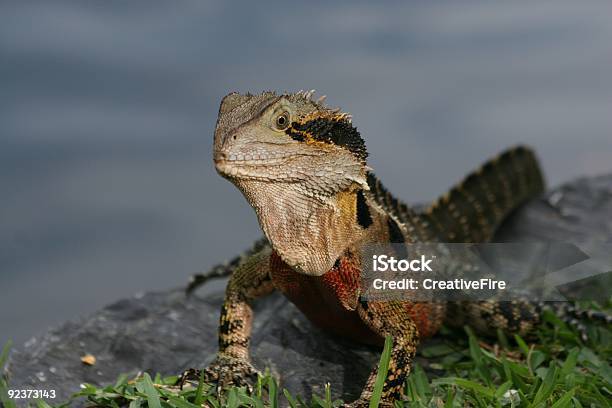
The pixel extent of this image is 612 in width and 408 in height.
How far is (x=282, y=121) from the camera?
11.7ft

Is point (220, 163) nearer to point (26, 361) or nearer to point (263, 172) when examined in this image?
point (263, 172)

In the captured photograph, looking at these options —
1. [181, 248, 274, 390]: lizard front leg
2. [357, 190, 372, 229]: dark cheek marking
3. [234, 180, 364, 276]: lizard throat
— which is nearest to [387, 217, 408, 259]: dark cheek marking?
[357, 190, 372, 229]: dark cheek marking

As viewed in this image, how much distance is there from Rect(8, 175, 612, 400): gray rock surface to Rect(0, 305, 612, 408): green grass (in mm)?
310

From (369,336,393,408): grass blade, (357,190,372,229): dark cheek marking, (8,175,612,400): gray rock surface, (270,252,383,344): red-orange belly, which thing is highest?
(357,190,372,229): dark cheek marking

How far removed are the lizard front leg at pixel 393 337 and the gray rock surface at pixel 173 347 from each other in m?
0.46

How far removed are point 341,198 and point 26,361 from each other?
9.08ft

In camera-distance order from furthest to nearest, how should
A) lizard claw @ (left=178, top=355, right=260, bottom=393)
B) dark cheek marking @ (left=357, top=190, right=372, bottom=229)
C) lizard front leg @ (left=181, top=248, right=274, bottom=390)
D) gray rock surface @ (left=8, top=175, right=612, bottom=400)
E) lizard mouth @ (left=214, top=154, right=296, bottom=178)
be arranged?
gray rock surface @ (left=8, top=175, right=612, bottom=400), lizard front leg @ (left=181, top=248, right=274, bottom=390), lizard claw @ (left=178, top=355, right=260, bottom=393), dark cheek marking @ (left=357, top=190, right=372, bottom=229), lizard mouth @ (left=214, top=154, right=296, bottom=178)

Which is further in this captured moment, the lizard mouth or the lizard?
the lizard

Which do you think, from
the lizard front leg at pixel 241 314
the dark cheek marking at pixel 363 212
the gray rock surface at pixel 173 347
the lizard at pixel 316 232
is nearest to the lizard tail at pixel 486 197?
the lizard at pixel 316 232

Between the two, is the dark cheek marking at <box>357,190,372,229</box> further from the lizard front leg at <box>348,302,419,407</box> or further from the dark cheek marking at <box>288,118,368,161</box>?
the lizard front leg at <box>348,302,419,407</box>

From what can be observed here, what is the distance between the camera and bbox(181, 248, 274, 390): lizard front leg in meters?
4.34

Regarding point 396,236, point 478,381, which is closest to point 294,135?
point 396,236

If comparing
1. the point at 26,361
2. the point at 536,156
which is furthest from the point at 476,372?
the point at 536,156

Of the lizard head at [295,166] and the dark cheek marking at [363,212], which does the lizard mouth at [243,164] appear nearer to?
the lizard head at [295,166]
